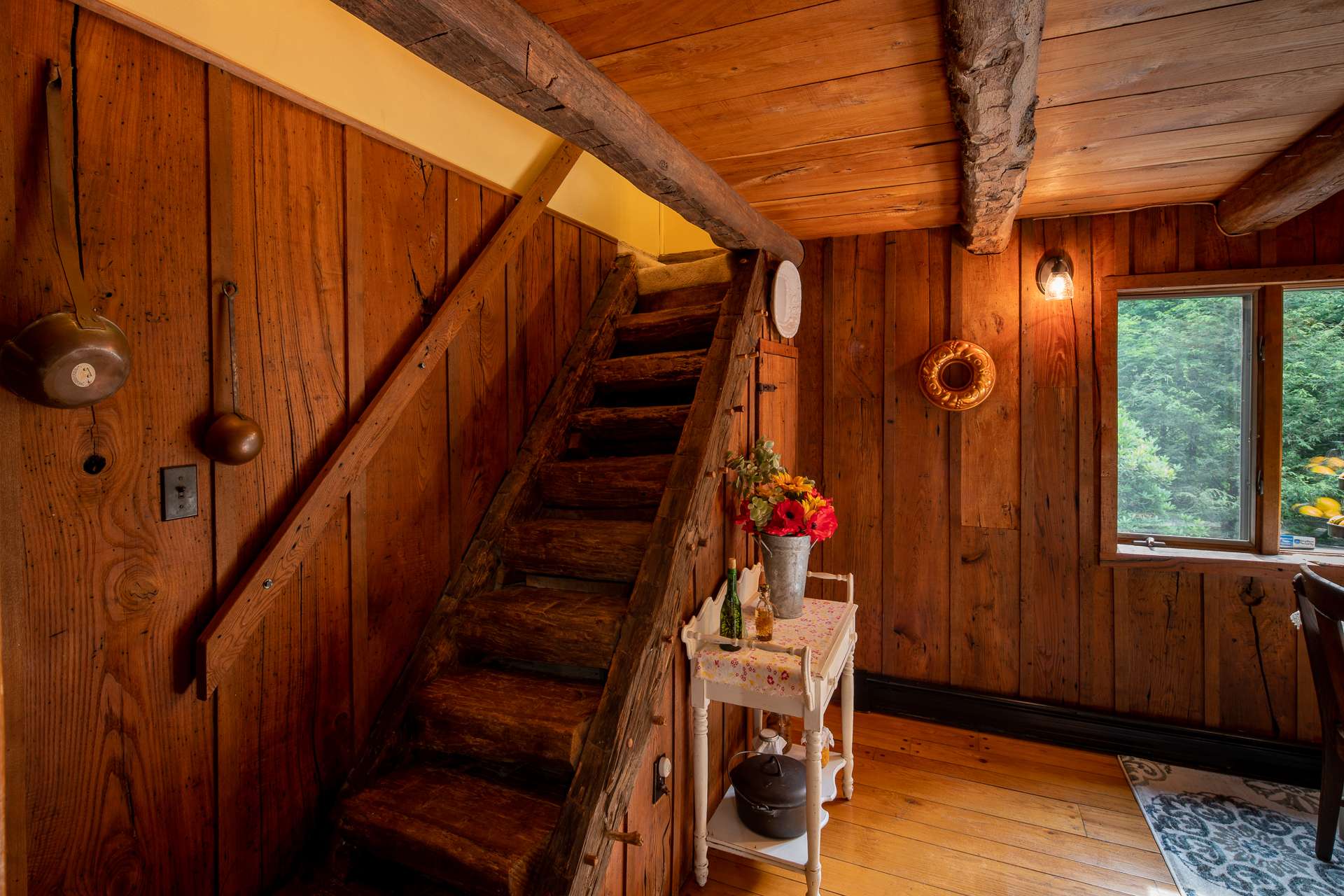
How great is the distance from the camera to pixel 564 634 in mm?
1774

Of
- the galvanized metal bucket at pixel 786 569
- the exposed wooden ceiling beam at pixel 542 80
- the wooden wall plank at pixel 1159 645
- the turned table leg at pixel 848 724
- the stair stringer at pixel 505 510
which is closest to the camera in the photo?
the exposed wooden ceiling beam at pixel 542 80

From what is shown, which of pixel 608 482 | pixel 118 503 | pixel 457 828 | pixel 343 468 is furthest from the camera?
pixel 608 482

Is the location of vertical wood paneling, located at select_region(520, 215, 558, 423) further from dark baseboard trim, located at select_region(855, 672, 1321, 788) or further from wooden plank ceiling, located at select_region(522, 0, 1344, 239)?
dark baseboard trim, located at select_region(855, 672, 1321, 788)

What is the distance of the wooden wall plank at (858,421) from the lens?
3.12 metres

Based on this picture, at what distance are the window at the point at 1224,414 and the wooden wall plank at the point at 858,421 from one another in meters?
0.95

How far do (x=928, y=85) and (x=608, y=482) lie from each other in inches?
57.7

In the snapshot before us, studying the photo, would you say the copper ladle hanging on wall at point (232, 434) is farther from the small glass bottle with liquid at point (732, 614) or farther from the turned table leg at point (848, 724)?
the turned table leg at point (848, 724)

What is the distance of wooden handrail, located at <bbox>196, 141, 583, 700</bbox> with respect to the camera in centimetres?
133

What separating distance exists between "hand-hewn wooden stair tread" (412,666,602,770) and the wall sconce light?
254 centimetres

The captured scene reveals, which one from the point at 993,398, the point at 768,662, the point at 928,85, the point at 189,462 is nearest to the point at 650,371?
the point at 768,662

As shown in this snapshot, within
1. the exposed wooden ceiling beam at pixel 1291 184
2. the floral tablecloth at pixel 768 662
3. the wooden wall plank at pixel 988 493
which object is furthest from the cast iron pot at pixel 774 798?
the exposed wooden ceiling beam at pixel 1291 184

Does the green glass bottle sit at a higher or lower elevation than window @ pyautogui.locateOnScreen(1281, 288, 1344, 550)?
lower

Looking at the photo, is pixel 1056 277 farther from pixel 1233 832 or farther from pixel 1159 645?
pixel 1233 832

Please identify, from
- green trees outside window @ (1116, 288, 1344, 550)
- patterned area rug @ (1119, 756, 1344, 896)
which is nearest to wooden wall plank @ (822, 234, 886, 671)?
green trees outside window @ (1116, 288, 1344, 550)
